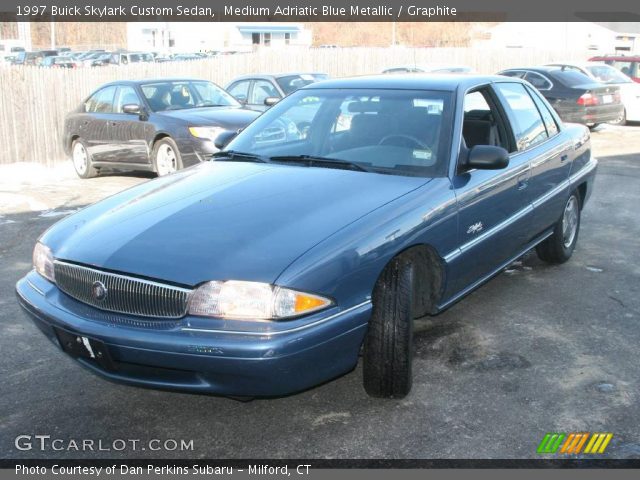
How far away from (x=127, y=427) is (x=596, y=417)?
2.27m

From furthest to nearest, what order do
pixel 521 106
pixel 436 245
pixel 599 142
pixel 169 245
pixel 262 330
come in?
pixel 599 142 < pixel 521 106 < pixel 436 245 < pixel 169 245 < pixel 262 330

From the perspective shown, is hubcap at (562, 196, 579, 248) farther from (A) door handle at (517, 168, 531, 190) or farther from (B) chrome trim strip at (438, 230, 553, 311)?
(A) door handle at (517, 168, 531, 190)

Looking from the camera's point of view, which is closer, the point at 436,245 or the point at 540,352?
the point at 436,245

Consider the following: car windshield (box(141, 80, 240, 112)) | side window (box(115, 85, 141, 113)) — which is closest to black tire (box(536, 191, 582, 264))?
car windshield (box(141, 80, 240, 112))

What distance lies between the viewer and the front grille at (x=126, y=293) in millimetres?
3352

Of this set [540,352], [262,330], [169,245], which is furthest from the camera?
[540,352]

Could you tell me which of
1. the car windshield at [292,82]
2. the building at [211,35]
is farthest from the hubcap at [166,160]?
the building at [211,35]

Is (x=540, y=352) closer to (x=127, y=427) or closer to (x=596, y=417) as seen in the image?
(x=596, y=417)

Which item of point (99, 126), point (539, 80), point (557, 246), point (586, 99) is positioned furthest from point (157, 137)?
point (539, 80)

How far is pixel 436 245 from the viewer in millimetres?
4152

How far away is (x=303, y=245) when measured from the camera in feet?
11.4

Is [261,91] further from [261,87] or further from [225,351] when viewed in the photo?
[225,351]

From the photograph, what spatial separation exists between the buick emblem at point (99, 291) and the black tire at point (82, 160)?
9.11 metres

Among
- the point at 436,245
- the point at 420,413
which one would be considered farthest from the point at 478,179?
the point at 420,413
